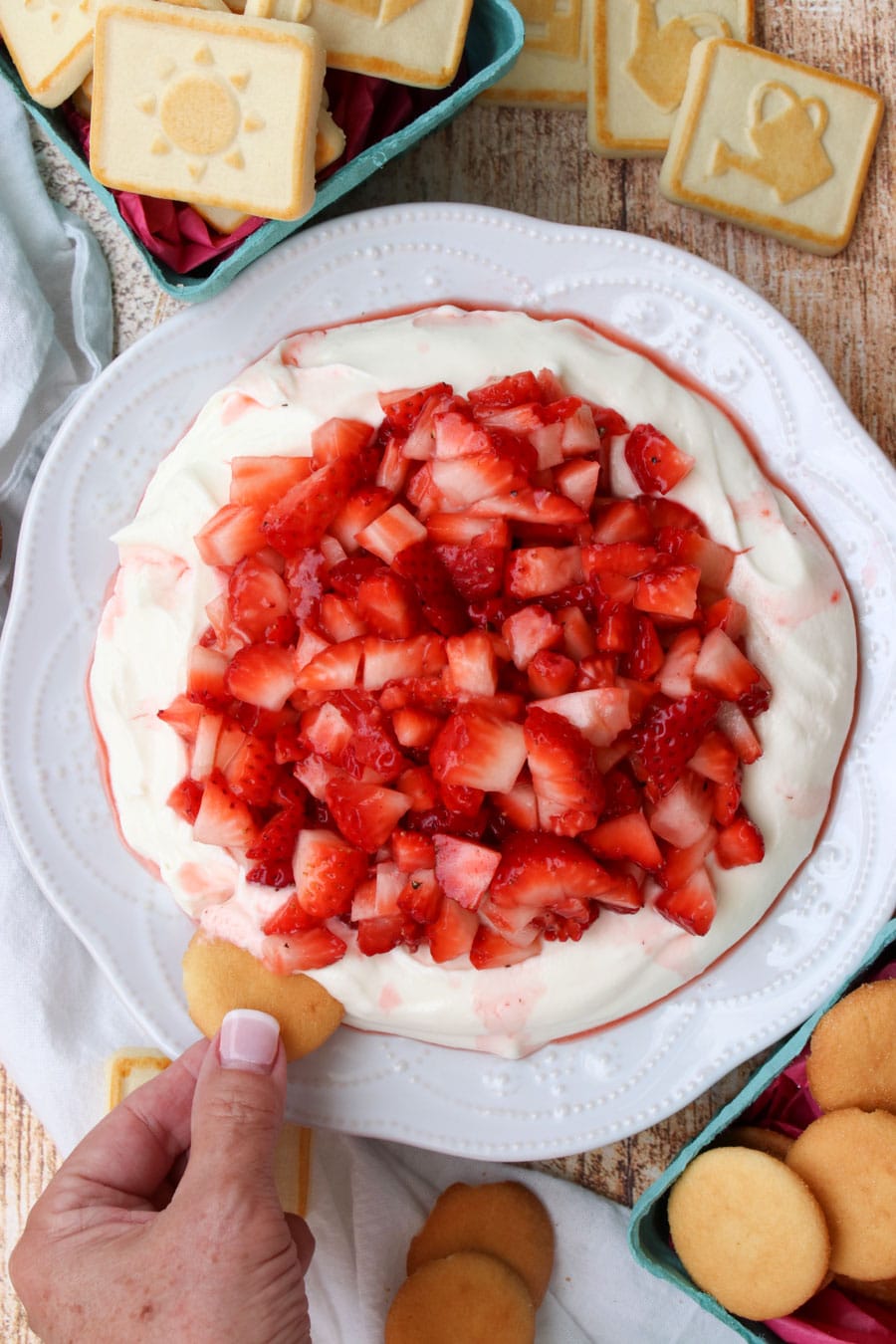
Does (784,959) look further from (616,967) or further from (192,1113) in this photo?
(192,1113)

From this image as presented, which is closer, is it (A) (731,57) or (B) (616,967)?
(B) (616,967)

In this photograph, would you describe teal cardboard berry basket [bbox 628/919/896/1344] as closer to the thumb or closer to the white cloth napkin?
the white cloth napkin

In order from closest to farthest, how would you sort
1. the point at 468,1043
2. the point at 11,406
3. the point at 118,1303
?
the point at 118,1303, the point at 468,1043, the point at 11,406

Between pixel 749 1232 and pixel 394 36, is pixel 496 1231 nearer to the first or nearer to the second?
pixel 749 1232

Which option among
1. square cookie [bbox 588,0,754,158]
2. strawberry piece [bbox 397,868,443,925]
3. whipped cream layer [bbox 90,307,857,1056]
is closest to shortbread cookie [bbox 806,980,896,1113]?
whipped cream layer [bbox 90,307,857,1056]

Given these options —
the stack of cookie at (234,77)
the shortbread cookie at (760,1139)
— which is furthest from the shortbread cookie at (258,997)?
the stack of cookie at (234,77)

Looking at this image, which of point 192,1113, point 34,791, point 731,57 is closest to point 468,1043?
point 192,1113
